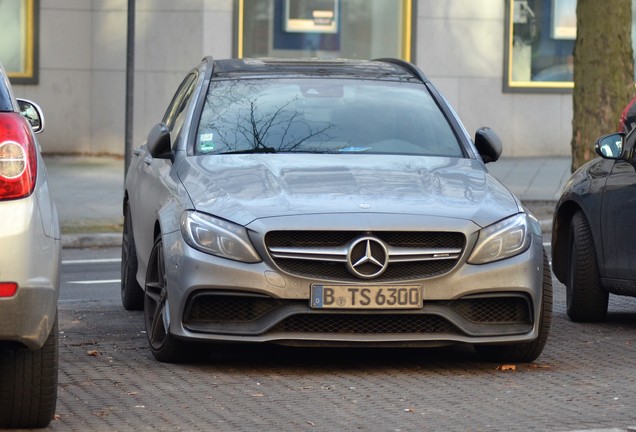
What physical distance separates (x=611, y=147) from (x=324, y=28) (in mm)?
14983

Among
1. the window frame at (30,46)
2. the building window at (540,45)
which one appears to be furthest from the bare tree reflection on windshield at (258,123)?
the building window at (540,45)

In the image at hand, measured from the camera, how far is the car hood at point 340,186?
703 centimetres

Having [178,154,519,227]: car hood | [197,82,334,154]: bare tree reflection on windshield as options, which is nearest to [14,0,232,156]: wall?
[197,82,334,154]: bare tree reflection on windshield

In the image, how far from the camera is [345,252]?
22.5 feet

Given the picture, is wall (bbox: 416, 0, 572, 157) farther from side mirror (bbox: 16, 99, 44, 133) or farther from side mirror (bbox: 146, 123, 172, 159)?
side mirror (bbox: 16, 99, 44, 133)

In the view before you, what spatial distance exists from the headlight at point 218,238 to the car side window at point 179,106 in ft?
5.19

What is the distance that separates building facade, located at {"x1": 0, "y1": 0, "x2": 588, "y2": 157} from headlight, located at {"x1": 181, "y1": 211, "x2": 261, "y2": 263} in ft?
50.9

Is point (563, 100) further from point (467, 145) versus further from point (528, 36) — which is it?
point (467, 145)

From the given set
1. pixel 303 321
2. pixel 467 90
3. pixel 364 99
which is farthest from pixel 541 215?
pixel 303 321

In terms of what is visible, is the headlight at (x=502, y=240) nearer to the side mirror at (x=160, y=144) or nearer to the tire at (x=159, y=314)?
the tire at (x=159, y=314)

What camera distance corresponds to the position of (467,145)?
27.2 feet

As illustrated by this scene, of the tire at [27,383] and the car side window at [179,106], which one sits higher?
the car side window at [179,106]

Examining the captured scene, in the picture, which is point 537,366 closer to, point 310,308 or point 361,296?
point 361,296

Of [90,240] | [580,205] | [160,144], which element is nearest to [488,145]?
[580,205]
